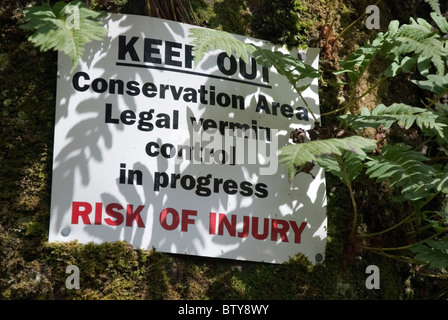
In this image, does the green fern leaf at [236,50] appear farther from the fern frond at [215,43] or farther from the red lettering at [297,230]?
the red lettering at [297,230]

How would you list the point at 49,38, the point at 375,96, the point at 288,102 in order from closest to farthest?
1. the point at 49,38
2. the point at 288,102
3. the point at 375,96

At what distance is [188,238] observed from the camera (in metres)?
2.96

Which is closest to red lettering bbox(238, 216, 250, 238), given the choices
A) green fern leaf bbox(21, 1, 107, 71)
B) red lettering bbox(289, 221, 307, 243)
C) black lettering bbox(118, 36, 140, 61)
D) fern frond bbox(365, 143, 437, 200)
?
red lettering bbox(289, 221, 307, 243)

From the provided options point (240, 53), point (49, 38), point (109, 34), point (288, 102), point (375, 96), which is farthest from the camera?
point (375, 96)

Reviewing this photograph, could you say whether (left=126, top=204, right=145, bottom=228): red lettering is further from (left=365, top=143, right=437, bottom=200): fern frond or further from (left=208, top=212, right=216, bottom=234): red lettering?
(left=365, top=143, right=437, bottom=200): fern frond

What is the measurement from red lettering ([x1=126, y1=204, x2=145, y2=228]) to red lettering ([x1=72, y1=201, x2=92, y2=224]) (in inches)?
6.7

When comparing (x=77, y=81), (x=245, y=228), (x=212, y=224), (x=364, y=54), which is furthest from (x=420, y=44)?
(x=77, y=81)

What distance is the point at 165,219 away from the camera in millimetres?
2936

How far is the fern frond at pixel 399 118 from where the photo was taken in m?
3.02

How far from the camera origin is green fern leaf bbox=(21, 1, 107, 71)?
2586 millimetres

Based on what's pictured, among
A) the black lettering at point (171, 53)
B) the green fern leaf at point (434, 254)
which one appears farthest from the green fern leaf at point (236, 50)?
the green fern leaf at point (434, 254)

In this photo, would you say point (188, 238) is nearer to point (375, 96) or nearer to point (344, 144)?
point (344, 144)
